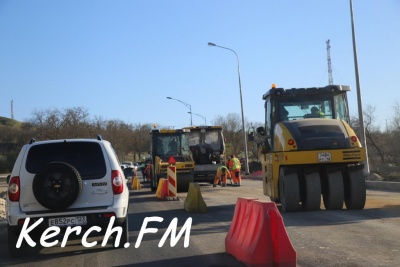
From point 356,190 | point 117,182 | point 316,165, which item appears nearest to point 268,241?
point 117,182

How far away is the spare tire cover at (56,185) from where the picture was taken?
26.2 ft

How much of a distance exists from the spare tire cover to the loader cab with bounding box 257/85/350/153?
7294 millimetres

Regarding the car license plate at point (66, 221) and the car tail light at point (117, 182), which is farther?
the car tail light at point (117, 182)

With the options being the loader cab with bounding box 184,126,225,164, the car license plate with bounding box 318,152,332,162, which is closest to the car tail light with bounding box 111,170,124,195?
the car license plate with bounding box 318,152,332,162

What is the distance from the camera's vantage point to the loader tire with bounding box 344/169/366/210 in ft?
41.7

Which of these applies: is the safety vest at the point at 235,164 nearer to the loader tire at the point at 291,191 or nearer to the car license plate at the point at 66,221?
the loader tire at the point at 291,191

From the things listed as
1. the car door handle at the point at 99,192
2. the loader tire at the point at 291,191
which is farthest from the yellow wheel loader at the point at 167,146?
the car door handle at the point at 99,192

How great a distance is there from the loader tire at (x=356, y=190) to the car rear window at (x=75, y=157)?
685 centimetres

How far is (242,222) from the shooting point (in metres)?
7.61

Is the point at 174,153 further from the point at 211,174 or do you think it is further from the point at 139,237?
the point at 139,237

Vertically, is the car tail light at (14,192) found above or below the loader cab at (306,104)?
below

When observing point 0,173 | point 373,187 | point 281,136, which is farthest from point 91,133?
point 281,136

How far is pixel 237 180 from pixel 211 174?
59.9 inches

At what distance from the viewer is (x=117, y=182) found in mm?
8406
